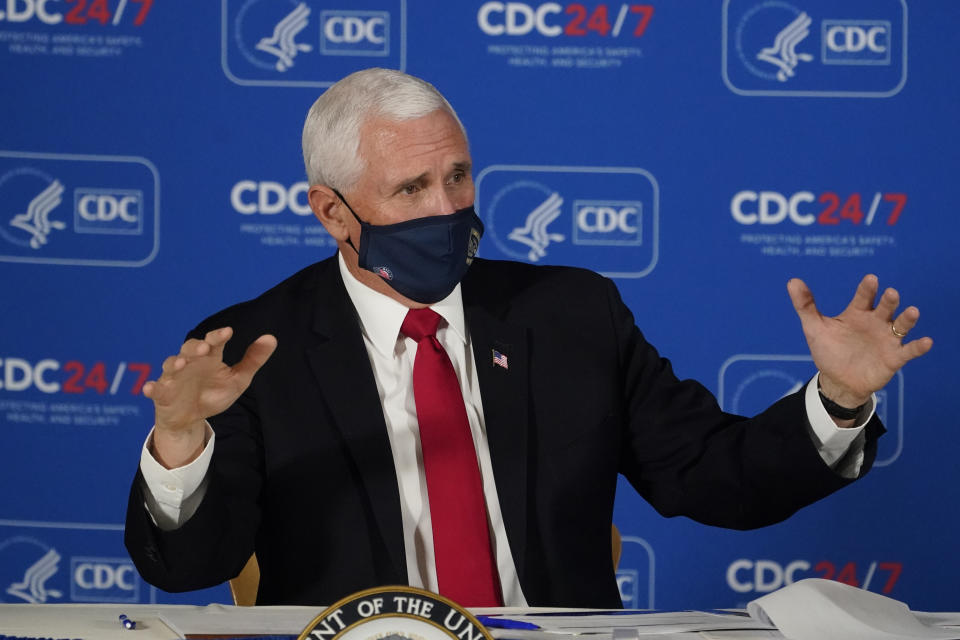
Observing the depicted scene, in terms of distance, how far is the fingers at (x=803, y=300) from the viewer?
1.70m

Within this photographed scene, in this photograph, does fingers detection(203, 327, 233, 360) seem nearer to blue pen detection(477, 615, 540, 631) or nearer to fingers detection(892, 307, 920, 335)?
blue pen detection(477, 615, 540, 631)

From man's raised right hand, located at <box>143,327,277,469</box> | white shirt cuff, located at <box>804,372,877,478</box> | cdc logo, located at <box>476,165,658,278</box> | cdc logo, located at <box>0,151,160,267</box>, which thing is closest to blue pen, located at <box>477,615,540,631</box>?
man's raised right hand, located at <box>143,327,277,469</box>

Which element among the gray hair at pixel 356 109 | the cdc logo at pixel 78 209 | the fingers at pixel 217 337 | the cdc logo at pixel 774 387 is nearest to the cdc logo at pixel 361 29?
the cdc logo at pixel 78 209

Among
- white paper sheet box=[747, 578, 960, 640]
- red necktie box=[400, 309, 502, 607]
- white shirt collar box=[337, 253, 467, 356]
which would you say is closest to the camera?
white paper sheet box=[747, 578, 960, 640]

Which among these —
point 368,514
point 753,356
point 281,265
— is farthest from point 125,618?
point 753,356

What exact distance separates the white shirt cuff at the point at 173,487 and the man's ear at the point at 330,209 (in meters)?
0.56

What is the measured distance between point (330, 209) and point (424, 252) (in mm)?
219

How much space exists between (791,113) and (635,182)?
48 cm

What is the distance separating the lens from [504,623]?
1.37 meters

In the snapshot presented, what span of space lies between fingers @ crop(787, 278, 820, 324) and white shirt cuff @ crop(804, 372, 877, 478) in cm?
9

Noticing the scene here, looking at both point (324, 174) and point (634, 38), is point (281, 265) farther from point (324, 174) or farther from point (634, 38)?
point (324, 174)

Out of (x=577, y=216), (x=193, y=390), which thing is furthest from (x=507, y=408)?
(x=577, y=216)

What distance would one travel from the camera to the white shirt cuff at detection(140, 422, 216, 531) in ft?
5.16

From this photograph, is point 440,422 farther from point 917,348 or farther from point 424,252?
point 917,348
